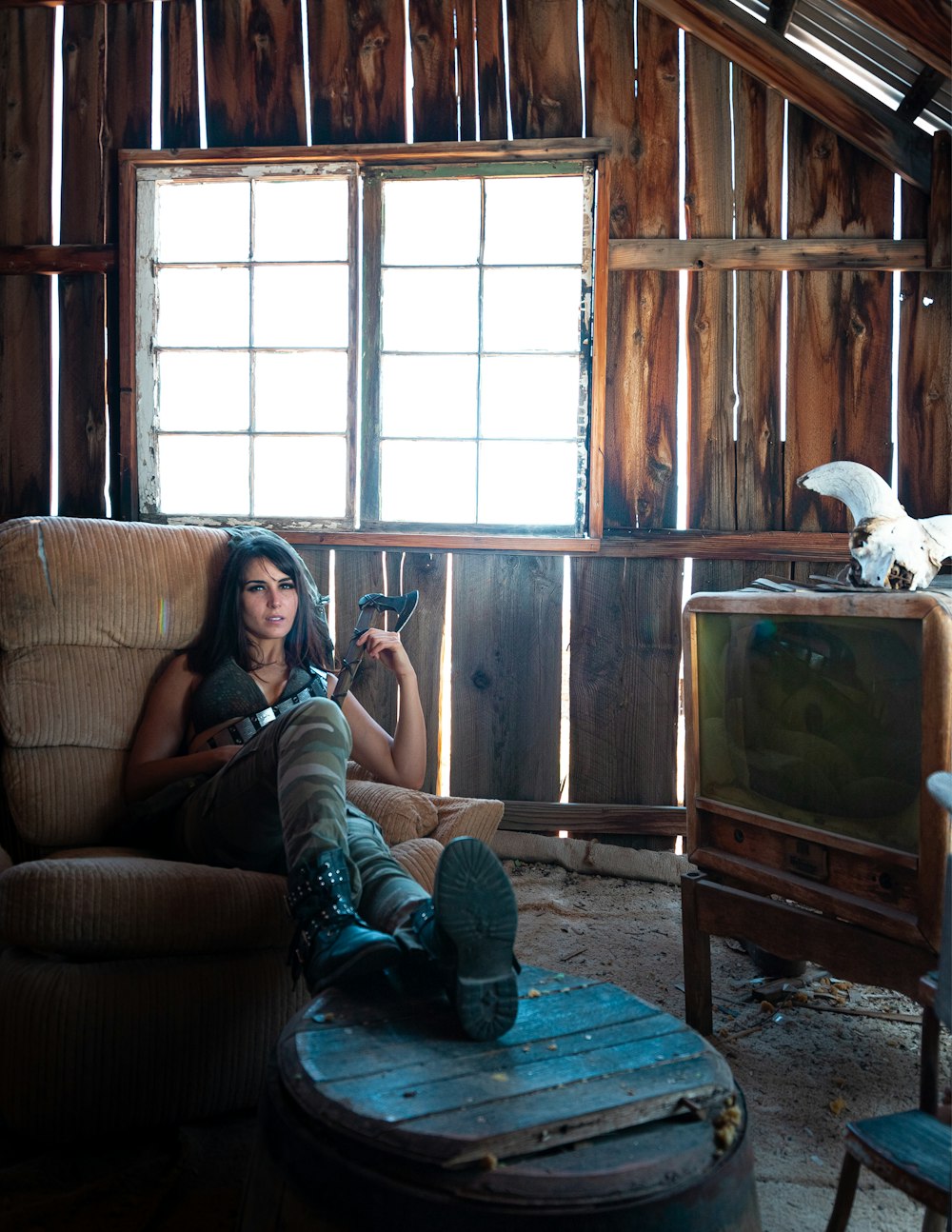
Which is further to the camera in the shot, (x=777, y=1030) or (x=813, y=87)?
(x=813, y=87)

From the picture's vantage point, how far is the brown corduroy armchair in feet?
5.53

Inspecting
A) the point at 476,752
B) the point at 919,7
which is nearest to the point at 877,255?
the point at 919,7

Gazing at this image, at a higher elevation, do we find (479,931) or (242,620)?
(242,620)

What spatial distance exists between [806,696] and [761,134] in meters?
2.27

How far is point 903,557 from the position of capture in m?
2.05

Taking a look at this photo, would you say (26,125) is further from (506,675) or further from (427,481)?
(506,675)

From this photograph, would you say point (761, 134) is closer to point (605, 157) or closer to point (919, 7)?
point (605, 157)

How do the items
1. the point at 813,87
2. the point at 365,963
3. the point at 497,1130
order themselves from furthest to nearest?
the point at 813,87 → the point at 365,963 → the point at 497,1130

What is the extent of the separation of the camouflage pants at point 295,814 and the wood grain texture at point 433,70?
2.44 meters

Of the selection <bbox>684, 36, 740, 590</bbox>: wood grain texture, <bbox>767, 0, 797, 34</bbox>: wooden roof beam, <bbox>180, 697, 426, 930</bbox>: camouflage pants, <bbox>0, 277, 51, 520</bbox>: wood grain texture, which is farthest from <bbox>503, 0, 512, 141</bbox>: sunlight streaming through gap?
<bbox>180, 697, 426, 930</bbox>: camouflage pants

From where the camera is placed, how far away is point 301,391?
3.57 m

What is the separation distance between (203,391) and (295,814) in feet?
7.71

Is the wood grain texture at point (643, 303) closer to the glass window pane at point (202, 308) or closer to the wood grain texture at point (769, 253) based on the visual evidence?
the wood grain texture at point (769, 253)

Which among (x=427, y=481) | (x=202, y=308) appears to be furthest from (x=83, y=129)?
(x=427, y=481)
